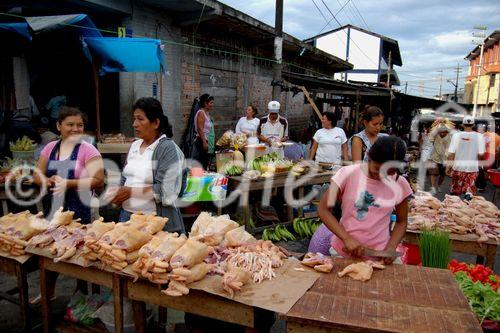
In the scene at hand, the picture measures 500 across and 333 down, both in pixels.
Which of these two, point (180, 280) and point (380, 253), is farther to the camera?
point (380, 253)

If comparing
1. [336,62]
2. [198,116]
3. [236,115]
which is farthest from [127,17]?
[336,62]

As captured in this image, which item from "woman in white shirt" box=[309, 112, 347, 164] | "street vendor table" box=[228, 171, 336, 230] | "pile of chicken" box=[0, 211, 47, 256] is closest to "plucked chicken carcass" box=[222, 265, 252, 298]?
"pile of chicken" box=[0, 211, 47, 256]

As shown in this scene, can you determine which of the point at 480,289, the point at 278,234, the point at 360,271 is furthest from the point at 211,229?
the point at 278,234

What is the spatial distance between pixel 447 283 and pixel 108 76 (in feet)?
24.7

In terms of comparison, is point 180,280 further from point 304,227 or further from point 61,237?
point 304,227

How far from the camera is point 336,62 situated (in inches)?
752

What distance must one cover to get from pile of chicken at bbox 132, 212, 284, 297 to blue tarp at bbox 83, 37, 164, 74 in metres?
4.10

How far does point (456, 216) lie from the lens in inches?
167

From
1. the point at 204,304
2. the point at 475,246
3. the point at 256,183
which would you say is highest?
the point at 256,183

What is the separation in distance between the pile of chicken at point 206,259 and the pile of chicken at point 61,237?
0.61m

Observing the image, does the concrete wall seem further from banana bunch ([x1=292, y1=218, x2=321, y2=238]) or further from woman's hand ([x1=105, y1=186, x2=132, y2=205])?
woman's hand ([x1=105, y1=186, x2=132, y2=205])

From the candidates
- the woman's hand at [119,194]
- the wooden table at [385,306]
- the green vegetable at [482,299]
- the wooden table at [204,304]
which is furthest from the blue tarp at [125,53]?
the green vegetable at [482,299]

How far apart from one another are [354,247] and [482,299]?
47.8 inches

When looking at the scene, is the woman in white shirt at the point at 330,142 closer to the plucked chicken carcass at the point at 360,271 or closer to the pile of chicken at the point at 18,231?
the plucked chicken carcass at the point at 360,271
